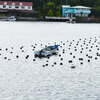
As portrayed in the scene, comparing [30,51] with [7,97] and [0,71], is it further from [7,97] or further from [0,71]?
[7,97]

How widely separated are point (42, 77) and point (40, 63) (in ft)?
34.6

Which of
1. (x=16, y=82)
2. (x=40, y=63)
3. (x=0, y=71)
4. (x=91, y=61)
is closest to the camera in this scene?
(x=16, y=82)

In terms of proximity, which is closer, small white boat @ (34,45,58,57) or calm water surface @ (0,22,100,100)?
calm water surface @ (0,22,100,100)

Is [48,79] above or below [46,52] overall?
below

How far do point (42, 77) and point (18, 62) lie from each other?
473 inches

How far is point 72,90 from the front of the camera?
4372cm

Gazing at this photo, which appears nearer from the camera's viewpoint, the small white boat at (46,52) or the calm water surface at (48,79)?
the calm water surface at (48,79)

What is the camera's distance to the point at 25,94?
136ft

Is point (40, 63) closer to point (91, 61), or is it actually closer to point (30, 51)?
point (91, 61)

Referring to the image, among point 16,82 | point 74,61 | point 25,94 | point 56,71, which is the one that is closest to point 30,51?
point 74,61

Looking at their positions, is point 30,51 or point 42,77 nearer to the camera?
point 42,77

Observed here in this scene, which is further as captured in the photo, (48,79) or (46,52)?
(46,52)

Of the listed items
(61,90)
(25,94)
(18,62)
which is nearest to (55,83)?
(61,90)

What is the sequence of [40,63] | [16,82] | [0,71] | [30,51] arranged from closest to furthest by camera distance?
[16,82] → [0,71] → [40,63] → [30,51]
